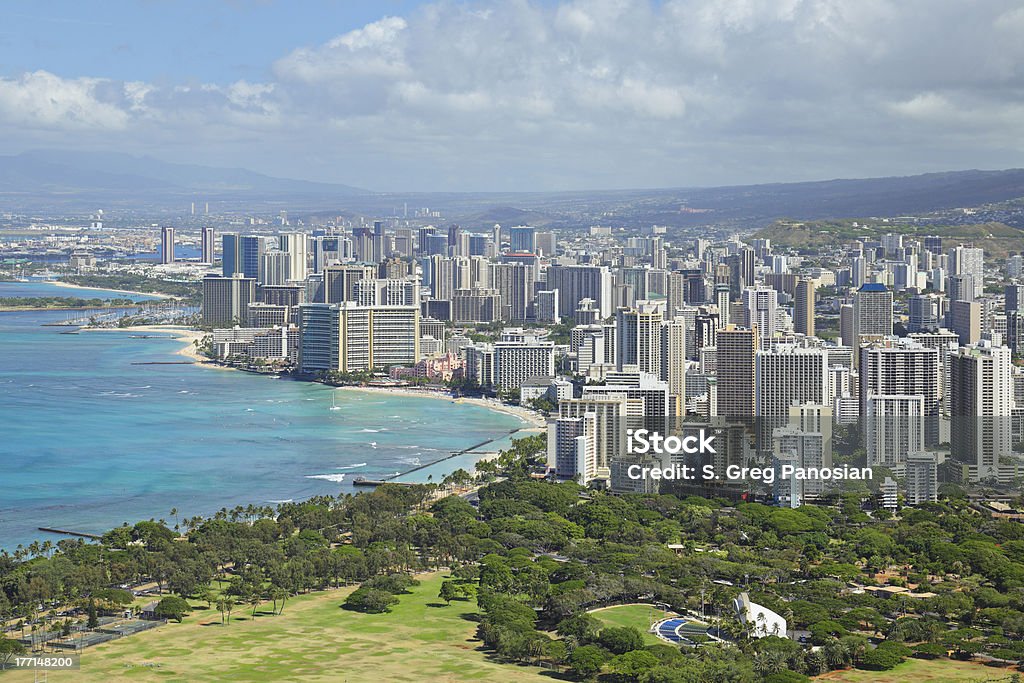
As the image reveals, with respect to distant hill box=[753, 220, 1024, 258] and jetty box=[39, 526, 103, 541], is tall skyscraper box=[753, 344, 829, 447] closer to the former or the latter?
jetty box=[39, 526, 103, 541]

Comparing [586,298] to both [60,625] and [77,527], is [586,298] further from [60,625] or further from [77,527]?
[60,625]

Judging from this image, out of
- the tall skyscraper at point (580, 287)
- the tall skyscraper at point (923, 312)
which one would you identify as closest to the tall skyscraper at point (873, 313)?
the tall skyscraper at point (923, 312)

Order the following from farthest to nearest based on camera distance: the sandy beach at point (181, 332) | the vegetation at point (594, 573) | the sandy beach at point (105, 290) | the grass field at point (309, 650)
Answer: the sandy beach at point (105, 290), the sandy beach at point (181, 332), the vegetation at point (594, 573), the grass field at point (309, 650)

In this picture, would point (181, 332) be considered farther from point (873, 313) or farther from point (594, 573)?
point (594, 573)

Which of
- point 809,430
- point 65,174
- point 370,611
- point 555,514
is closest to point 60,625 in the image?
point 370,611

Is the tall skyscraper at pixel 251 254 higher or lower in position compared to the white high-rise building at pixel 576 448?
higher

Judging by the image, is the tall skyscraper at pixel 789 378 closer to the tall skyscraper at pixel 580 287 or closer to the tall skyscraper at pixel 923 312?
the tall skyscraper at pixel 923 312

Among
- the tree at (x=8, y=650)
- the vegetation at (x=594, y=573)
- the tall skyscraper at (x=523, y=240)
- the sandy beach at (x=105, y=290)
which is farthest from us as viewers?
the tall skyscraper at (x=523, y=240)

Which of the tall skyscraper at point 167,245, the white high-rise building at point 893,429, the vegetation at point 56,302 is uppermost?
the tall skyscraper at point 167,245
